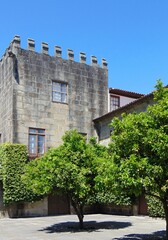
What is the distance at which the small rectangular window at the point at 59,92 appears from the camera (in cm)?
2745

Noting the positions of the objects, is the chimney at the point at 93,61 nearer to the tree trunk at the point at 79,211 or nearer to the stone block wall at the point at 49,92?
the stone block wall at the point at 49,92

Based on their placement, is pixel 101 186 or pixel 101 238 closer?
pixel 101 186

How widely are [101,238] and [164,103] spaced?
6096 millimetres

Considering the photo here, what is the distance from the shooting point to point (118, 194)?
39.1 feet

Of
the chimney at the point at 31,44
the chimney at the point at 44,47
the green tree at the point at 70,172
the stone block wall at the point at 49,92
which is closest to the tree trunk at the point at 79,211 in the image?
the green tree at the point at 70,172

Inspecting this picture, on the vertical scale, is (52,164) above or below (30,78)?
below

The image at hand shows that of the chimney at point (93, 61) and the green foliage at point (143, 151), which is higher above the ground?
the chimney at point (93, 61)

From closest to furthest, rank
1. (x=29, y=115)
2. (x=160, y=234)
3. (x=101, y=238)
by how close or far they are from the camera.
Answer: (x=101, y=238)
(x=160, y=234)
(x=29, y=115)

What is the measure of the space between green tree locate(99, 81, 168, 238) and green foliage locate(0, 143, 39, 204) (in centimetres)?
1296

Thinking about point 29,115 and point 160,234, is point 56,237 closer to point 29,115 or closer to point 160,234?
point 160,234

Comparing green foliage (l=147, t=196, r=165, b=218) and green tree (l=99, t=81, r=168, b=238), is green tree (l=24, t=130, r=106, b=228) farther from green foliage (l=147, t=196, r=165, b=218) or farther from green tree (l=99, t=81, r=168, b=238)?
green foliage (l=147, t=196, r=165, b=218)

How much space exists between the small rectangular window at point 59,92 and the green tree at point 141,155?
15.3 m

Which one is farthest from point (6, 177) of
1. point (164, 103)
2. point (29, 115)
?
point (164, 103)

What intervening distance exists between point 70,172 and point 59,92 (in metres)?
12.7
